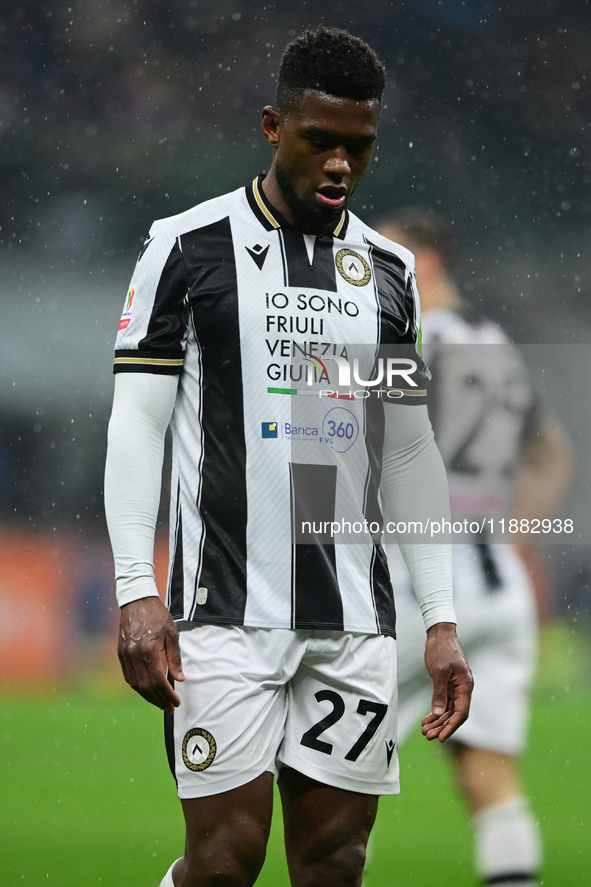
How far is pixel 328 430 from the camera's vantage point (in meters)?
1.58

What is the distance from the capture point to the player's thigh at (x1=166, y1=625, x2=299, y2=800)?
1439mm

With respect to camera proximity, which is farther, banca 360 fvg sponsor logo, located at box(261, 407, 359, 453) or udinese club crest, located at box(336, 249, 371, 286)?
udinese club crest, located at box(336, 249, 371, 286)

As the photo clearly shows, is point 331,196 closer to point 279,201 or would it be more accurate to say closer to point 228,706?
point 279,201

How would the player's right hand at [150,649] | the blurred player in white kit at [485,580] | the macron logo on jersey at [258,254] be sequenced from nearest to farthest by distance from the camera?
1. the player's right hand at [150,649]
2. the macron logo on jersey at [258,254]
3. the blurred player in white kit at [485,580]

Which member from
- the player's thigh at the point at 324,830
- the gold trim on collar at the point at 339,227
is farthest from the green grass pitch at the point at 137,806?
the gold trim on collar at the point at 339,227

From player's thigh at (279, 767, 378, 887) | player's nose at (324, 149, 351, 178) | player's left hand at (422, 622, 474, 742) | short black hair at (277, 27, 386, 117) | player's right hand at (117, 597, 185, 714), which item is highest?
short black hair at (277, 27, 386, 117)

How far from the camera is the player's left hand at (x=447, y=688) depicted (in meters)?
1.53

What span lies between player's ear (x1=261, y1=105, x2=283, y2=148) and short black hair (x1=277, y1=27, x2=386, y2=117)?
0.01m

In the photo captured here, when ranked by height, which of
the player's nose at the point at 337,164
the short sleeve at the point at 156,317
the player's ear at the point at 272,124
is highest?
the player's ear at the point at 272,124

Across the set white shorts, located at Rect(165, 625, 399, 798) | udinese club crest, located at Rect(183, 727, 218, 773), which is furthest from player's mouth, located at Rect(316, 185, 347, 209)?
udinese club crest, located at Rect(183, 727, 218, 773)

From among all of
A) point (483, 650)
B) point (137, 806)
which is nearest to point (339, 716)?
point (483, 650)

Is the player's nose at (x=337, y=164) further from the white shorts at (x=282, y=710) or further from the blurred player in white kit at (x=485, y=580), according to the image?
the blurred player in white kit at (x=485, y=580)

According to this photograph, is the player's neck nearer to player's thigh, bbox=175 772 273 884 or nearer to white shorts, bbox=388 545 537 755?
player's thigh, bbox=175 772 273 884

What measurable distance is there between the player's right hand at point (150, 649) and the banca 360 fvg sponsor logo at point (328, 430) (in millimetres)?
295
